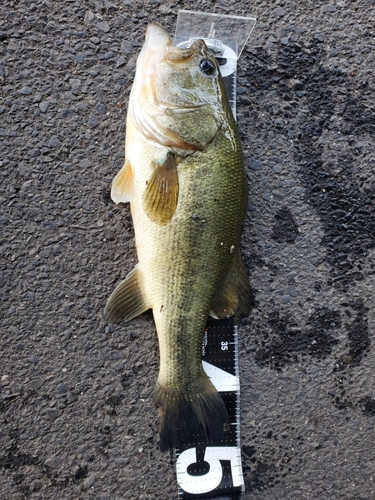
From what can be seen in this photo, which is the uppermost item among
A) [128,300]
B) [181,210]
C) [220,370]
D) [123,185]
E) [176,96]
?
[176,96]

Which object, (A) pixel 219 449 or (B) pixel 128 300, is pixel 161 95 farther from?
(A) pixel 219 449

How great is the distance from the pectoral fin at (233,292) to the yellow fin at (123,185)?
0.61 meters

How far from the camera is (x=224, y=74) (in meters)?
2.42

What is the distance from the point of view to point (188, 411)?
2.15m

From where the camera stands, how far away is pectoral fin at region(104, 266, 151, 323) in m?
2.18

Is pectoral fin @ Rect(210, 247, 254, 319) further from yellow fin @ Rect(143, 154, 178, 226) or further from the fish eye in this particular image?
the fish eye

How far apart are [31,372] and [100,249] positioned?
28.7 inches

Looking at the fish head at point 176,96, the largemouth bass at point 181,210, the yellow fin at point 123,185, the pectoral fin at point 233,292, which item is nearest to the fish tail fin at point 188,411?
the largemouth bass at point 181,210

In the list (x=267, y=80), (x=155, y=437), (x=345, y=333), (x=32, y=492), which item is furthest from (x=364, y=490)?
(x=267, y=80)

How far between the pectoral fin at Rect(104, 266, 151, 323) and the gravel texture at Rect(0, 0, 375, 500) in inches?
A: 3.5

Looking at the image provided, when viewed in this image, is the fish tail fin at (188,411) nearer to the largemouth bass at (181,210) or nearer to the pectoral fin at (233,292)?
the largemouth bass at (181,210)

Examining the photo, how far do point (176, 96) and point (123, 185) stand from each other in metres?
0.50

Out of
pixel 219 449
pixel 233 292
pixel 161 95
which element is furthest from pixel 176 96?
pixel 219 449

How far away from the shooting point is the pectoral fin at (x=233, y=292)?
7.25 feet
